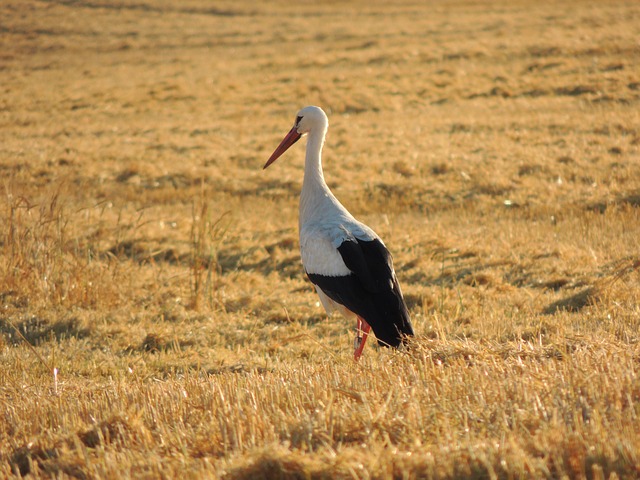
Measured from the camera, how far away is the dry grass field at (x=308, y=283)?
3504 mm

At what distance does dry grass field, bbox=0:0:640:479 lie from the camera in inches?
138

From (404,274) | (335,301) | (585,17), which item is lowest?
(404,274)

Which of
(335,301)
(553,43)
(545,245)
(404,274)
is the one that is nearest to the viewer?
(335,301)

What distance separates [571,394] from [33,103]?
70.3 feet

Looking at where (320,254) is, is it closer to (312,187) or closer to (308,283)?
(312,187)

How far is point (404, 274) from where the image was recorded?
8375 millimetres

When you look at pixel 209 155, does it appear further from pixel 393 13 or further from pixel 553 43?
pixel 393 13

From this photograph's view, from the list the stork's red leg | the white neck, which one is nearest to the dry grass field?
the stork's red leg

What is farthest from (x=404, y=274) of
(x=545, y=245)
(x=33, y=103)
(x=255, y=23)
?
(x=255, y=23)

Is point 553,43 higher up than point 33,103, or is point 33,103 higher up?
point 553,43

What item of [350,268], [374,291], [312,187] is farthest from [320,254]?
[312,187]

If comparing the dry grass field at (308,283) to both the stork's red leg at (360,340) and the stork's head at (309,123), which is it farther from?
the stork's head at (309,123)

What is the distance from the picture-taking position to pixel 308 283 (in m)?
8.40

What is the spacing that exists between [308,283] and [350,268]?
292cm
